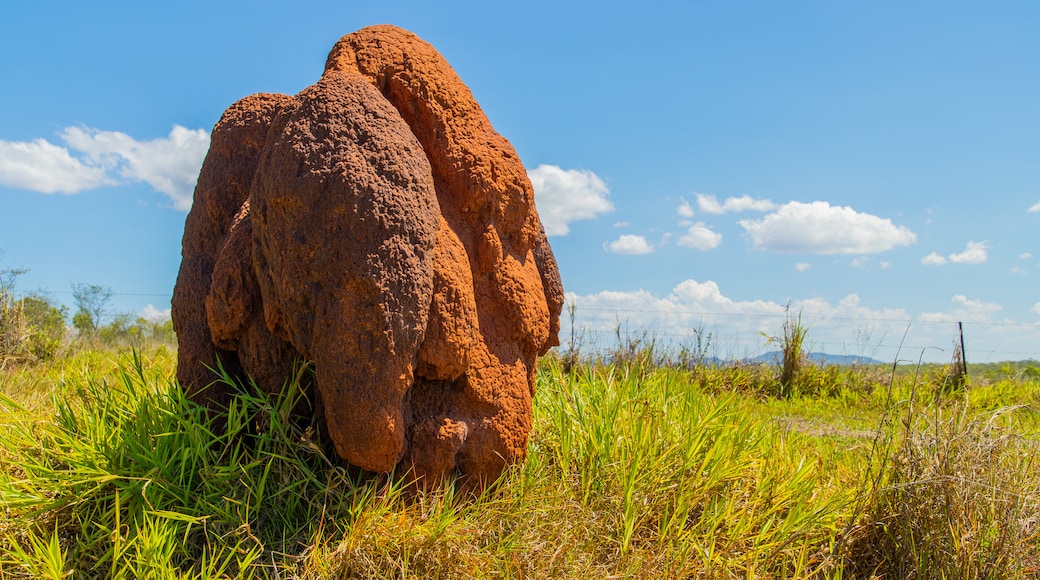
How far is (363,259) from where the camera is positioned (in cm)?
267

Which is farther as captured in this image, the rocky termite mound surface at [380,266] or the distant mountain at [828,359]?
the distant mountain at [828,359]

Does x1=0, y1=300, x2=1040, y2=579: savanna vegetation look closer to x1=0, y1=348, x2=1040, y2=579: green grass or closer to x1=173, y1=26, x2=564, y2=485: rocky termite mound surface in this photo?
x1=0, y1=348, x2=1040, y2=579: green grass

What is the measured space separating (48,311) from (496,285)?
33.8ft

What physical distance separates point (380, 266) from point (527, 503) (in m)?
1.26

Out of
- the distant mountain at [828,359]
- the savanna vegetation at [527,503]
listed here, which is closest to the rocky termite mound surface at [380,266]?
the savanna vegetation at [527,503]

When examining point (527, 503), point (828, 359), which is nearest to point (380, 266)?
point (527, 503)

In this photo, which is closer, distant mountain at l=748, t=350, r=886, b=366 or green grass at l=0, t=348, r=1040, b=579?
green grass at l=0, t=348, r=1040, b=579

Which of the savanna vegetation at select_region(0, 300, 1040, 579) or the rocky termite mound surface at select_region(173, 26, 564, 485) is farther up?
the rocky termite mound surface at select_region(173, 26, 564, 485)

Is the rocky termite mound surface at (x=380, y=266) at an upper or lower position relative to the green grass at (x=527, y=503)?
upper

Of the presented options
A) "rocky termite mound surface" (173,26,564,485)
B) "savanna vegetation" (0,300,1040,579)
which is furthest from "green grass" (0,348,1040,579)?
"rocky termite mound surface" (173,26,564,485)

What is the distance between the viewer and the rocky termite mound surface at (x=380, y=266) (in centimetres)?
269

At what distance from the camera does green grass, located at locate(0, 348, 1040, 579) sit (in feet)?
9.14

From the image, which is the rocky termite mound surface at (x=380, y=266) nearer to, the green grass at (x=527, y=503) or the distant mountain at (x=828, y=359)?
the green grass at (x=527, y=503)

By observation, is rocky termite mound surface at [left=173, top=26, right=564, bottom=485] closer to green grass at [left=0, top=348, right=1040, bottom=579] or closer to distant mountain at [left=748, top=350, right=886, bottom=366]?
green grass at [left=0, top=348, right=1040, bottom=579]
